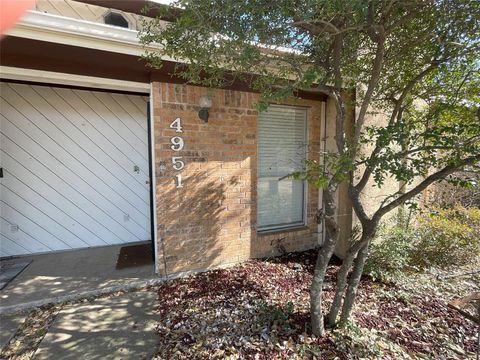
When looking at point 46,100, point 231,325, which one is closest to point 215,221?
point 231,325

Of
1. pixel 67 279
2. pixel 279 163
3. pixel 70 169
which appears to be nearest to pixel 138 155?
pixel 70 169

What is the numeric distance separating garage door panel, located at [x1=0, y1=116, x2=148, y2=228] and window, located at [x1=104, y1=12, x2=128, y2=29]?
1.96m

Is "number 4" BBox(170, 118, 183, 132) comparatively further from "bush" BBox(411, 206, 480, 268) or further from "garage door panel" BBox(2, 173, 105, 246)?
"bush" BBox(411, 206, 480, 268)

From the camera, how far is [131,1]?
3018 mm

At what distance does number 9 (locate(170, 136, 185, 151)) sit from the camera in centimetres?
326

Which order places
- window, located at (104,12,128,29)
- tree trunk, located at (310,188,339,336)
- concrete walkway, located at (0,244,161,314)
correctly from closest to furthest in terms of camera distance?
tree trunk, located at (310,188,339,336), concrete walkway, located at (0,244,161,314), window, located at (104,12,128,29)

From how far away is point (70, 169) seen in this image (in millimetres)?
4219

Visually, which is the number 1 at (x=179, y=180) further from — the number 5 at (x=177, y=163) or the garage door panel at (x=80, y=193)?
the garage door panel at (x=80, y=193)

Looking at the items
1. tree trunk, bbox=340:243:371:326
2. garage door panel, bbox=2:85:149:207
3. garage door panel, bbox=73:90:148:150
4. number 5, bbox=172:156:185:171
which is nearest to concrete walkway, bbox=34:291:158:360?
number 5, bbox=172:156:185:171

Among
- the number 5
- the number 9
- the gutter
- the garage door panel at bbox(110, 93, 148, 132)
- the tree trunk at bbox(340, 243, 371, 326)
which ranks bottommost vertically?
the tree trunk at bbox(340, 243, 371, 326)

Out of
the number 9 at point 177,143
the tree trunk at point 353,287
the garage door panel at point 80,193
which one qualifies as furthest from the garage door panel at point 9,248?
the tree trunk at point 353,287

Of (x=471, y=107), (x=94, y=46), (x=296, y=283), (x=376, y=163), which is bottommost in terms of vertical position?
(x=296, y=283)

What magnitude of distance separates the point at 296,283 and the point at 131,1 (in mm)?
3869

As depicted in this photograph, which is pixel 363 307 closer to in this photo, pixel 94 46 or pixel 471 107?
pixel 471 107
